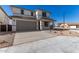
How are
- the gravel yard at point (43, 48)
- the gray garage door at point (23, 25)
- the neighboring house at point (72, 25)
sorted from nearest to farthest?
the gravel yard at point (43, 48) < the neighboring house at point (72, 25) < the gray garage door at point (23, 25)

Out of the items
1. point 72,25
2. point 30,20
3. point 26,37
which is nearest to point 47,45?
point 26,37

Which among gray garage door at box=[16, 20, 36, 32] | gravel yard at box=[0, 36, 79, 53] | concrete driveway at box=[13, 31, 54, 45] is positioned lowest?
gravel yard at box=[0, 36, 79, 53]

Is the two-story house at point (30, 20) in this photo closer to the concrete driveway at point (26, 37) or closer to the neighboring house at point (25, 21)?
the neighboring house at point (25, 21)

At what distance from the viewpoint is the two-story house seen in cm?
1075

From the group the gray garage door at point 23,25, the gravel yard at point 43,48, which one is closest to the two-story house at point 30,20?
the gray garage door at point 23,25

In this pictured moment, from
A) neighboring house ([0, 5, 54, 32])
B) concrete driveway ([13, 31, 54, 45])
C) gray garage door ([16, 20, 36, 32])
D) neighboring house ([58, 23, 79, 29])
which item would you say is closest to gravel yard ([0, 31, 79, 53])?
concrete driveway ([13, 31, 54, 45])

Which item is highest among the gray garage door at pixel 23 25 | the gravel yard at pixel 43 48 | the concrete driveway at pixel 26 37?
the gray garage door at pixel 23 25

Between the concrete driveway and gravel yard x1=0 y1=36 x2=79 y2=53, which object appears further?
the concrete driveway

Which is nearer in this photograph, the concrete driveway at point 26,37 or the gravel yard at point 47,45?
the gravel yard at point 47,45

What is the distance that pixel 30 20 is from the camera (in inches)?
423

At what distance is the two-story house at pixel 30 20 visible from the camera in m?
10.8

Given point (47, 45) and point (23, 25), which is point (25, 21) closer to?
point (23, 25)

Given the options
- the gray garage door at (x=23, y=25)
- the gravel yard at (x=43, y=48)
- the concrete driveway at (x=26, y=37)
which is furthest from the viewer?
the gray garage door at (x=23, y=25)

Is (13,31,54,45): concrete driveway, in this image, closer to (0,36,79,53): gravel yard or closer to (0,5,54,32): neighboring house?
(0,36,79,53): gravel yard
